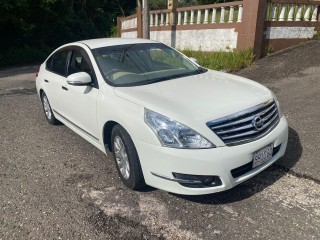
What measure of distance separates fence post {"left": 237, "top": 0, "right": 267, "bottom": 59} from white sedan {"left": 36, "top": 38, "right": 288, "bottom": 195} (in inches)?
187

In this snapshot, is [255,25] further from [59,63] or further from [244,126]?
[244,126]

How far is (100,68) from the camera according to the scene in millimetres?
3666

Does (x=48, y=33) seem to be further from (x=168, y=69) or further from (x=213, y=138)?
(x=213, y=138)

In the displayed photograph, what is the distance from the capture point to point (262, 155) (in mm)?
2871

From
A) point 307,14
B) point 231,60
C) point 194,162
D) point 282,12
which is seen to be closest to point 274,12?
point 282,12

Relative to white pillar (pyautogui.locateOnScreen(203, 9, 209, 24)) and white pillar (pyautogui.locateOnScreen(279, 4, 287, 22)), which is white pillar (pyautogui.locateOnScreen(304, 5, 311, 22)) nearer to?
white pillar (pyautogui.locateOnScreen(279, 4, 287, 22))

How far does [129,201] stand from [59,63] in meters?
2.79

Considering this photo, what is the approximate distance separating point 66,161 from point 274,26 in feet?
23.3

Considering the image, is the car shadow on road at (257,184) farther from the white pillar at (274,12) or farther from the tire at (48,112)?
the white pillar at (274,12)

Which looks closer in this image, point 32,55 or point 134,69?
point 134,69

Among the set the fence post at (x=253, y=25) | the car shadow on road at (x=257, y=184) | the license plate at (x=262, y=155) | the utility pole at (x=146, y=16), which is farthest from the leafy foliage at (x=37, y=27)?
the license plate at (x=262, y=155)

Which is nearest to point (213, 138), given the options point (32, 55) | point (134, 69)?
point (134, 69)

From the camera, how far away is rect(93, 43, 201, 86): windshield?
3.59 metres

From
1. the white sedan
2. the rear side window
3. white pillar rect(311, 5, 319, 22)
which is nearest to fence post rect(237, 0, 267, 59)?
white pillar rect(311, 5, 319, 22)
